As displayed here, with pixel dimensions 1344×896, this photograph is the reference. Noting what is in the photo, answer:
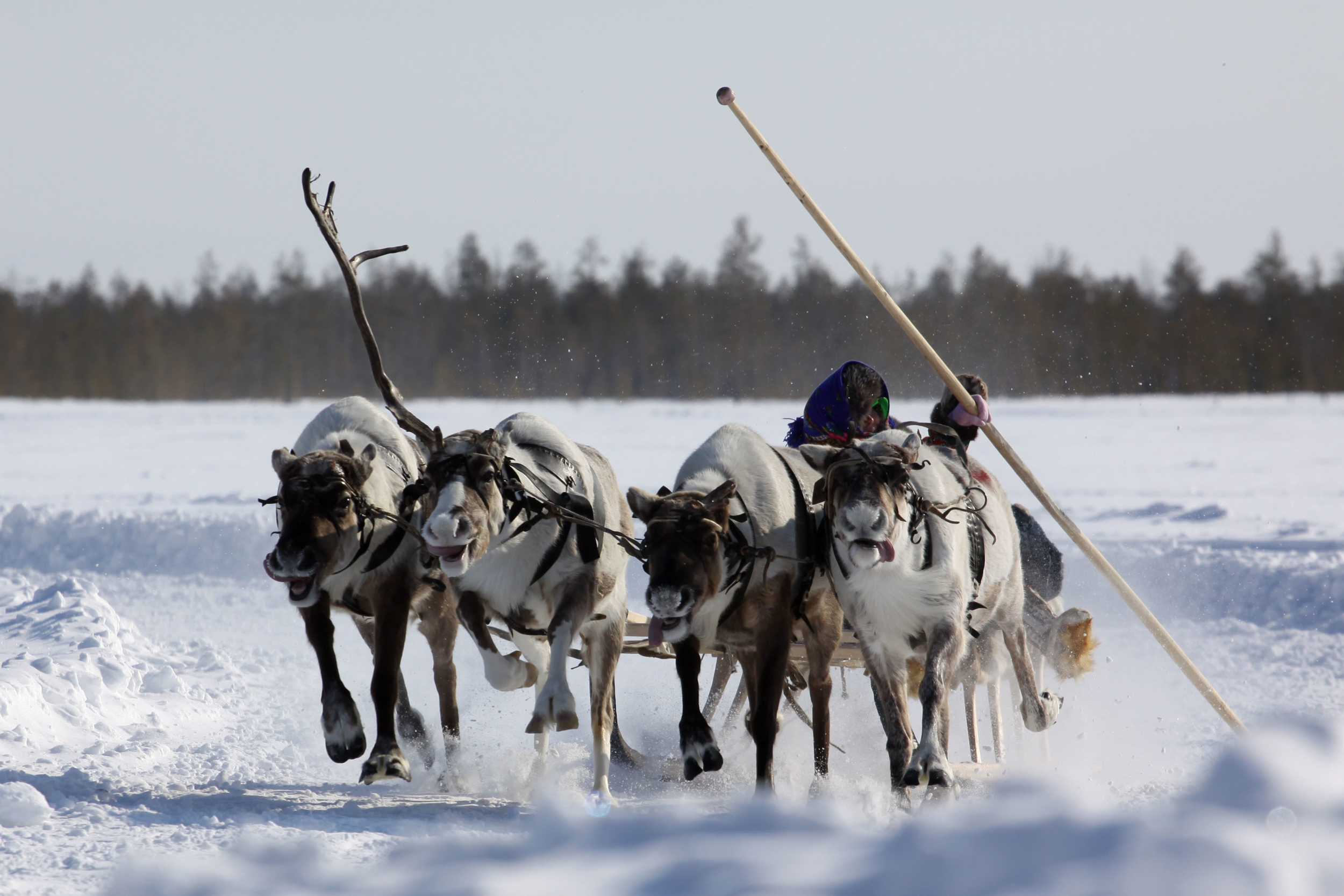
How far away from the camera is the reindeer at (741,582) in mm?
4820

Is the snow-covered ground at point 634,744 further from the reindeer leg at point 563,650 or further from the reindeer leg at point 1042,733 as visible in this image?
the reindeer leg at point 563,650

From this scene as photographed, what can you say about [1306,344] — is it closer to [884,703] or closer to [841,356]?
[841,356]

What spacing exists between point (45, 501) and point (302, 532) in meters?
12.5

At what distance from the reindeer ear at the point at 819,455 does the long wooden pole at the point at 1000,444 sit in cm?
126

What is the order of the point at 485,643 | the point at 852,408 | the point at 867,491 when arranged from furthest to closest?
1. the point at 852,408
2. the point at 485,643
3. the point at 867,491

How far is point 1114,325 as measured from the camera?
48.1 metres

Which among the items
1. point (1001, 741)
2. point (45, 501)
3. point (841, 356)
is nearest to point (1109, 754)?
point (1001, 741)

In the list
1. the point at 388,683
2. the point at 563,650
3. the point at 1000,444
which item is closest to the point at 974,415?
the point at 1000,444

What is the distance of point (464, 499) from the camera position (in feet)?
15.8

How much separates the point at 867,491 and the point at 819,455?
46 centimetres

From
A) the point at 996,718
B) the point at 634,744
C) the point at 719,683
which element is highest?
the point at 719,683

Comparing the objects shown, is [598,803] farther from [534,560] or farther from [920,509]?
[920,509]

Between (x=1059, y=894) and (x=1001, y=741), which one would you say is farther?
(x=1001, y=741)

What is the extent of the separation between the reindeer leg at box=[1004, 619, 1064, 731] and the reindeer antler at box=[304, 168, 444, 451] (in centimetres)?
297
